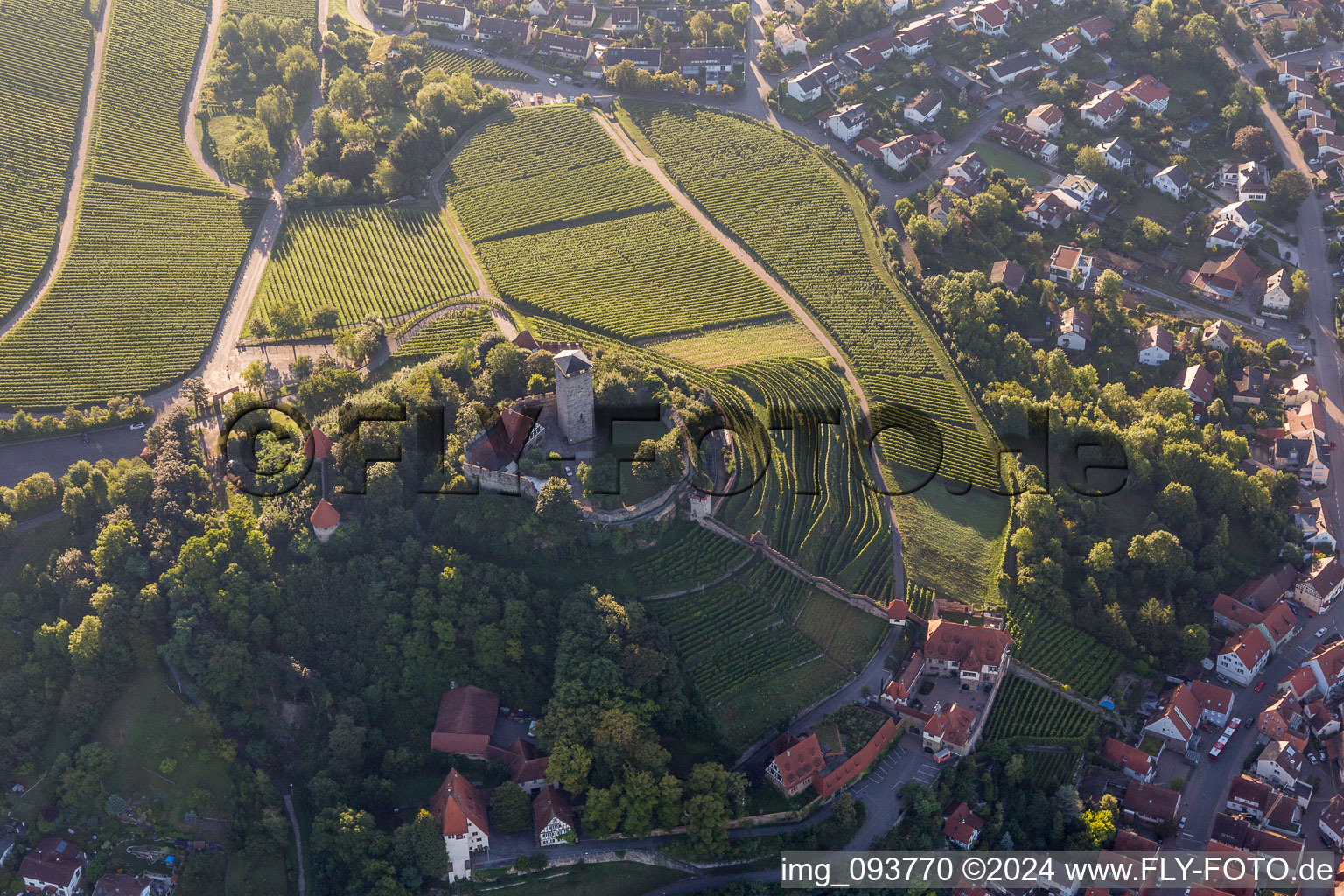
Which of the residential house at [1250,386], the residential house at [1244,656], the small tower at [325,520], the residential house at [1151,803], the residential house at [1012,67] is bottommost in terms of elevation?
the residential house at [1151,803]

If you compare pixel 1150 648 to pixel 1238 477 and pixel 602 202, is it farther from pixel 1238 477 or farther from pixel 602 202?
pixel 602 202

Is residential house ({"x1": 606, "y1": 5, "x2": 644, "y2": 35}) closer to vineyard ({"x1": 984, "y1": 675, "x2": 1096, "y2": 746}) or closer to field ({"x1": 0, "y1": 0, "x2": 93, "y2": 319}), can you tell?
field ({"x1": 0, "y1": 0, "x2": 93, "y2": 319})

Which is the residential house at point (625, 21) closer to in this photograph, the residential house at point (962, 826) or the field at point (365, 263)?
the field at point (365, 263)

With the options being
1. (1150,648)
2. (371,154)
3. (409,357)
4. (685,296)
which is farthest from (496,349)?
(1150,648)

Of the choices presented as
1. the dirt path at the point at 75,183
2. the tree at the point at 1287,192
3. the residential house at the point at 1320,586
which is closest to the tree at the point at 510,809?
the dirt path at the point at 75,183

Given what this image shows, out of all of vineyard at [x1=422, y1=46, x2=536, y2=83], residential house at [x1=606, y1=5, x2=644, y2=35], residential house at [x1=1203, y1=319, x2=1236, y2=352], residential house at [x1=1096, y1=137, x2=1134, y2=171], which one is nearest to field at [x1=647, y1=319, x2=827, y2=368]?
residential house at [x1=1203, y1=319, x2=1236, y2=352]
